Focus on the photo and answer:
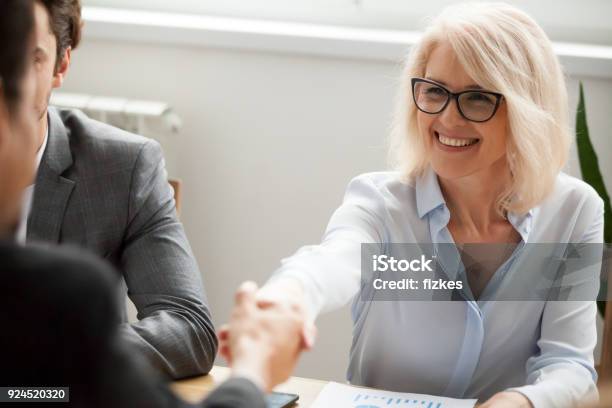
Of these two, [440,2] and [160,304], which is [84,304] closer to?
[160,304]

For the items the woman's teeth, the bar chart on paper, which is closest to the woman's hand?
the bar chart on paper

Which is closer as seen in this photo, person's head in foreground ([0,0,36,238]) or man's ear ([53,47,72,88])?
person's head in foreground ([0,0,36,238])

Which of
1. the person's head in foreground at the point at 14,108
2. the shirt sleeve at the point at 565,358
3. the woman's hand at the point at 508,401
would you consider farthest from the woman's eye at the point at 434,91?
the person's head in foreground at the point at 14,108

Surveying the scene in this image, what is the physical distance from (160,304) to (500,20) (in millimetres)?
899

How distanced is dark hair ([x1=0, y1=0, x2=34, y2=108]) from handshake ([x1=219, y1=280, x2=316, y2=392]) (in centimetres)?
42

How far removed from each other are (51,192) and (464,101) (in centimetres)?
89

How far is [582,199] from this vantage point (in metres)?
1.98

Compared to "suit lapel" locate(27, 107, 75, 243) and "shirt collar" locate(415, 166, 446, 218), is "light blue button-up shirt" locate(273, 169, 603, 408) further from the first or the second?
"suit lapel" locate(27, 107, 75, 243)

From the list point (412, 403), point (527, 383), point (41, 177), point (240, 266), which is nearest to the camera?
point (412, 403)

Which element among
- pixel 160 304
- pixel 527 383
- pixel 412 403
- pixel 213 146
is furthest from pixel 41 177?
→ pixel 213 146

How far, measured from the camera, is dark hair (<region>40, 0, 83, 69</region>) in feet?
6.36

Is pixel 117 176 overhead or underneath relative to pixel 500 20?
underneath

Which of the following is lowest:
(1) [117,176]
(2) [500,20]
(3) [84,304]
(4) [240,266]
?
(4) [240,266]

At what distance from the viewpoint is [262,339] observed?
1.22 metres
